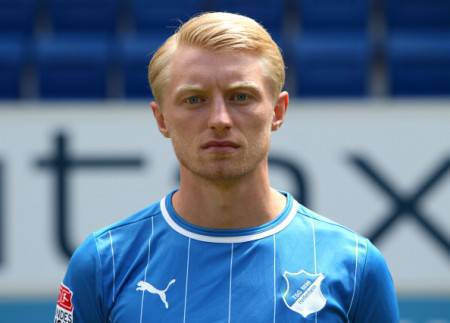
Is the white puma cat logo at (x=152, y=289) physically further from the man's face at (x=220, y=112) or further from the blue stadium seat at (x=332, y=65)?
the blue stadium seat at (x=332, y=65)

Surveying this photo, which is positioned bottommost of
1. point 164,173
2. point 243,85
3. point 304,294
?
point 164,173

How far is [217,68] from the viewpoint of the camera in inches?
61.5

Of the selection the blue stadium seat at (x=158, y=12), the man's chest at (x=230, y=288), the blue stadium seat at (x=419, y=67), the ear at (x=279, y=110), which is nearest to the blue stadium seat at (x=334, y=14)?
the blue stadium seat at (x=419, y=67)

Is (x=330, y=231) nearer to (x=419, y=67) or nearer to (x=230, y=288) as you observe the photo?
(x=230, y=288)

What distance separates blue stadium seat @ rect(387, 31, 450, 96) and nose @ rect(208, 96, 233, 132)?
15.6 feet

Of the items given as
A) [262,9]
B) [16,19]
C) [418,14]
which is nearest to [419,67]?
[418,14]

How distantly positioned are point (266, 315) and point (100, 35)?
17.1 ft

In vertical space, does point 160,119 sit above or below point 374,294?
above

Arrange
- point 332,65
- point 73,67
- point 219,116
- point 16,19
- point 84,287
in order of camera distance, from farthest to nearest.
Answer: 1. point 16,19
2. point 73,67
3. point 332,65
4. point 84,287
5. point 219,116

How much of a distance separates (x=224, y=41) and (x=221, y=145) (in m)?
0.18

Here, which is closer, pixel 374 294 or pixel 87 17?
pixel 374 294

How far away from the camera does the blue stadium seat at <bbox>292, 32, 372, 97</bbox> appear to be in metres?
6.08

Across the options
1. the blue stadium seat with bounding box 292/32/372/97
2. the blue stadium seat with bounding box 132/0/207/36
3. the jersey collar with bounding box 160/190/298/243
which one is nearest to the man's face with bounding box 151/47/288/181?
the jersey collar with bounding box 160/190/298/243

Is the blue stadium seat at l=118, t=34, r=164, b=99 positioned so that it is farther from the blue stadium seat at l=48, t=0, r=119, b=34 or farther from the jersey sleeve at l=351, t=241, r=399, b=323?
the jersey sleeve at l=351, t=241, r=399, b=323
